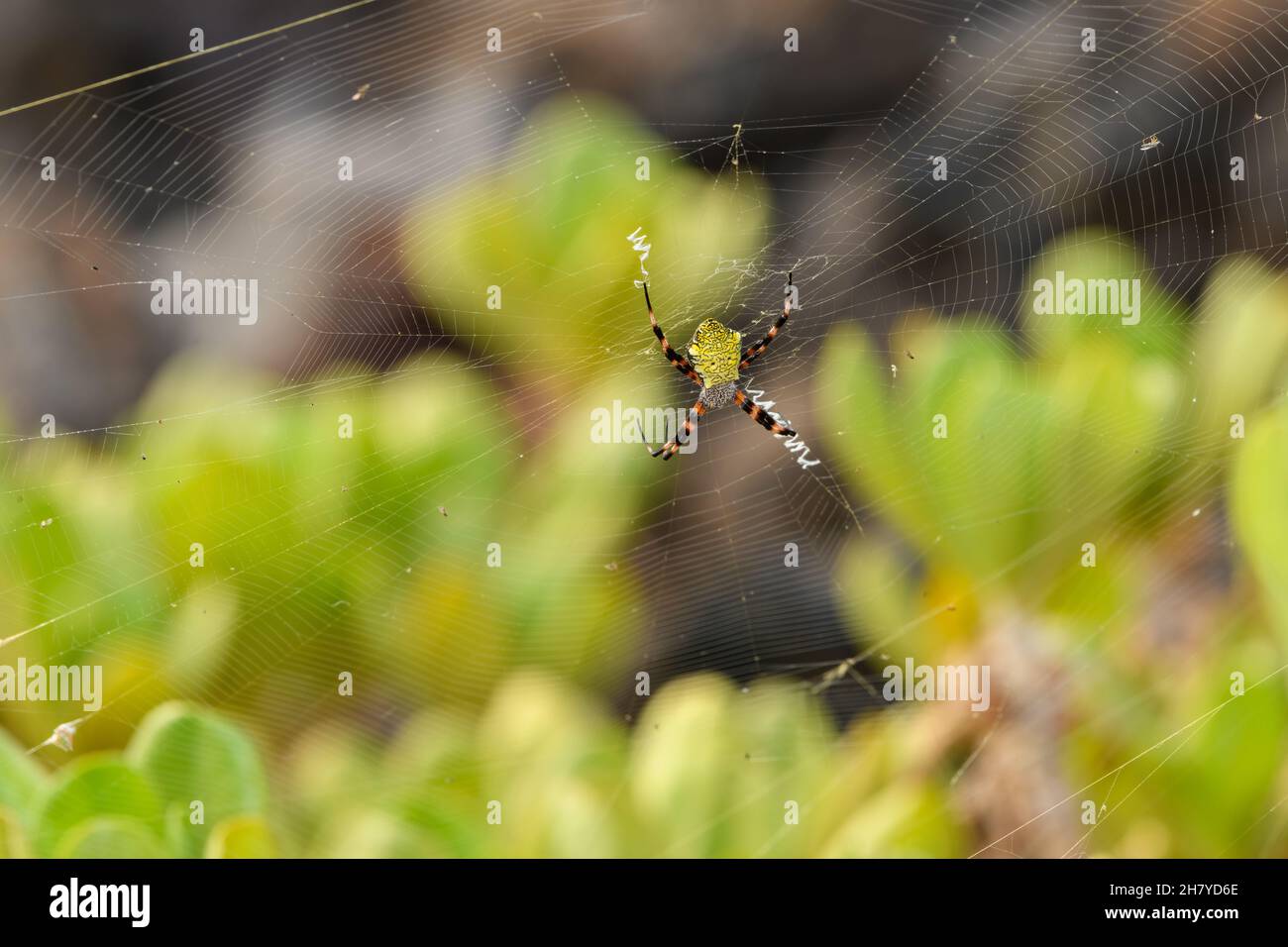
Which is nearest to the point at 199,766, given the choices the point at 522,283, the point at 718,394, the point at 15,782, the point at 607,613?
the point at 15,782

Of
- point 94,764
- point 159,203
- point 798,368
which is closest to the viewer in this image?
point 94,764

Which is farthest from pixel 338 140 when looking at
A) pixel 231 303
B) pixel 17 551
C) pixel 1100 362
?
pixel 1100 362

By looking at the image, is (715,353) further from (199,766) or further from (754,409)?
(199,766)

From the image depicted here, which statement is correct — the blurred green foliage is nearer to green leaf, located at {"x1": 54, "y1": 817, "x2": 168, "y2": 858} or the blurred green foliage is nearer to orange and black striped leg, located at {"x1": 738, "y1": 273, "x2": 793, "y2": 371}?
green leaf, located at {"x1": 54, "y1": 817, "x2": 168, "y2": 858}

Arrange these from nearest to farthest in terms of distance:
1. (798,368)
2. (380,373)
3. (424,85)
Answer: (380,373), (798,368), (424,85)

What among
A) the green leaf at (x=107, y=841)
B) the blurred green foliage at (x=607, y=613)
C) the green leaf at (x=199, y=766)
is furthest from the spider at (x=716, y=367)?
the green leaf at (x=107, y=841)

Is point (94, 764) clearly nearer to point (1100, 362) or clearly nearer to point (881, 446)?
point (881, 446)
